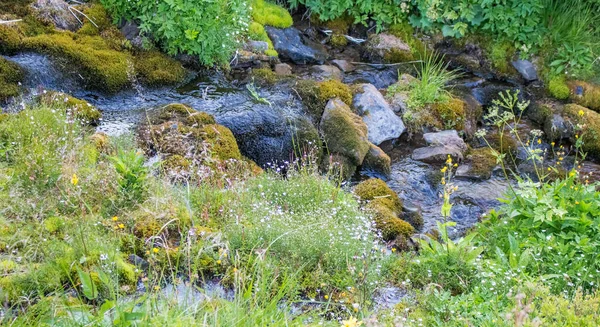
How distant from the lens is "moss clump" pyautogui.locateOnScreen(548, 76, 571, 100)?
9.86m

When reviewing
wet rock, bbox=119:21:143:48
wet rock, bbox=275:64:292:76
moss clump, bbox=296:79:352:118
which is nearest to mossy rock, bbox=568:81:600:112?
moss clump, bbox=296:79:352:118

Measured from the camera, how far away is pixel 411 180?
25.5 ft

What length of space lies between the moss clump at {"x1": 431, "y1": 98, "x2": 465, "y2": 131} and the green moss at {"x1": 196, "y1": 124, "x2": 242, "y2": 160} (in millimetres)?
3404

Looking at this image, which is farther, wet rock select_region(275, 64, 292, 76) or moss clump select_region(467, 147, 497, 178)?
wet rock select_region(275, 64, 292, 76)

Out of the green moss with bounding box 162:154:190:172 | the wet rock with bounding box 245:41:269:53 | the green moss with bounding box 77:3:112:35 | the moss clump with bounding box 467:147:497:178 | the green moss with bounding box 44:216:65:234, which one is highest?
the green moss with bounding box 77:3:112:35

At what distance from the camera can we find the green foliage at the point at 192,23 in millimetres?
8312

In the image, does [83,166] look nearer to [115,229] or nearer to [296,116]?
[115,229]

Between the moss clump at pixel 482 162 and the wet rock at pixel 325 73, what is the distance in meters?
2.59

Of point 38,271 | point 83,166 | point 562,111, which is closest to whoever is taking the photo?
point 38,271

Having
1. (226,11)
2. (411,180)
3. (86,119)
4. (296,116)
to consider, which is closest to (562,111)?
(411,180)

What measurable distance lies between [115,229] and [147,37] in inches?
190

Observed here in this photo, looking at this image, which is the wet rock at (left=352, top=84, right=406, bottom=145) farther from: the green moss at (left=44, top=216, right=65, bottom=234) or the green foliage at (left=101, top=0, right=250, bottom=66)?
the green moss at (left=44, top=216, right=65, bottom=234)

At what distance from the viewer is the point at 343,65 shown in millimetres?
10195

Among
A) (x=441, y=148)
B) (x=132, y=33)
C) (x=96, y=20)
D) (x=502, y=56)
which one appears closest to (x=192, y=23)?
(x=132, y=33)
